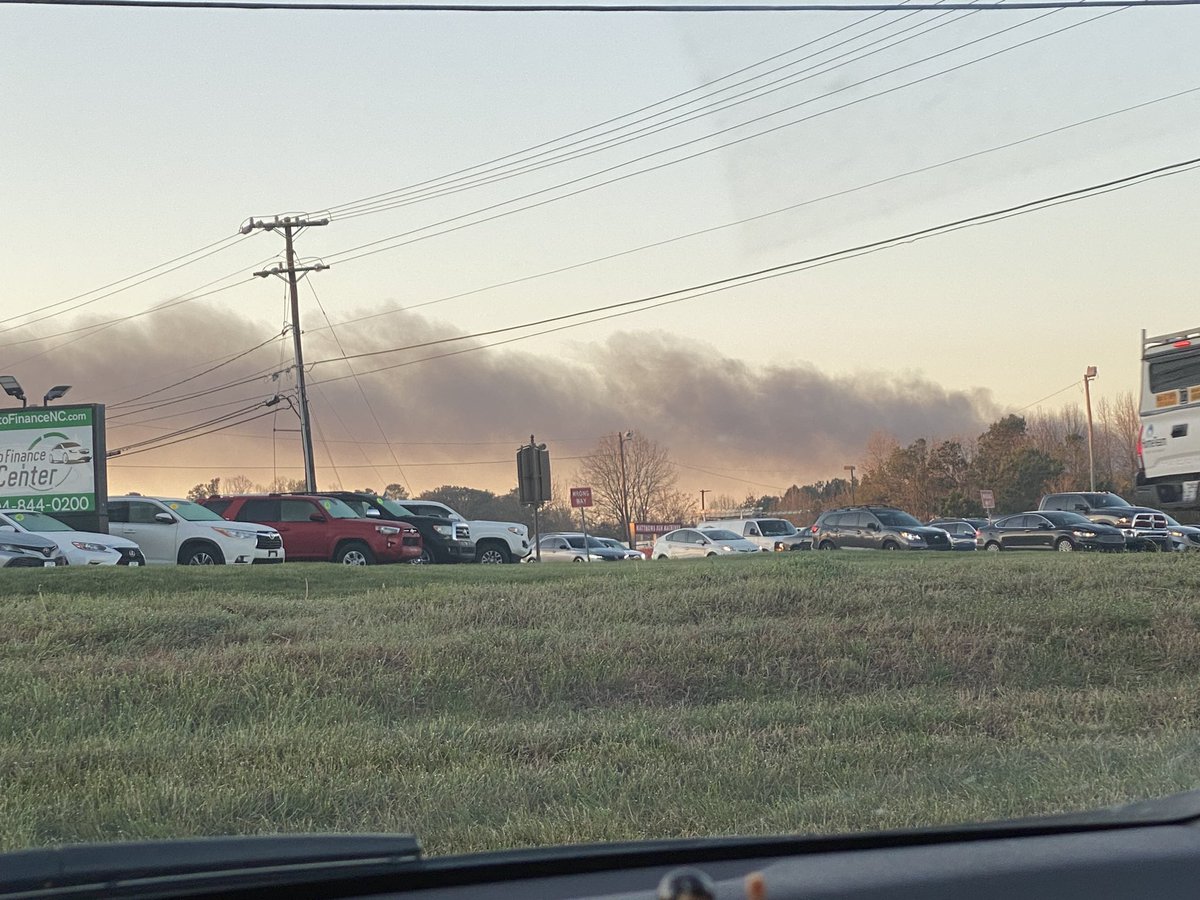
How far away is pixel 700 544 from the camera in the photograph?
39.0 meters

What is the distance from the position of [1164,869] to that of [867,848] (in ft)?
1.91

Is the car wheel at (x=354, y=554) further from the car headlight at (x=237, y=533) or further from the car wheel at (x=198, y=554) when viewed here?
the car wheel at (x=198, y=554)

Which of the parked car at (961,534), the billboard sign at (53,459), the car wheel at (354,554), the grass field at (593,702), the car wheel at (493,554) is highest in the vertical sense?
the billboard sign at (53,459)

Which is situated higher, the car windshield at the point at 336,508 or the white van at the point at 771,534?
the car windshield at the point at 336,508

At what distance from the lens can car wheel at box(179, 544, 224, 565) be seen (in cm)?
2284

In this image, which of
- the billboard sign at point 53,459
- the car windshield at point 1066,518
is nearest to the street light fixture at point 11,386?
the billboard sign at point 53,459

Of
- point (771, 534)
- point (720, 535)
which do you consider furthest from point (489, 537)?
point (771, 534)

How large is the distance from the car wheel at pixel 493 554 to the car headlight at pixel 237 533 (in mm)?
7489

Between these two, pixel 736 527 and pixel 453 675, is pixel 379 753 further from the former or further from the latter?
pixel 736 527

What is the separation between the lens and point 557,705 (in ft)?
32.0

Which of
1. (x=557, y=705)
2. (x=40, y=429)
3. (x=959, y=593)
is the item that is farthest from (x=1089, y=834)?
(x=40, y=429)

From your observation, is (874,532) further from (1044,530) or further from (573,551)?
(573,551)

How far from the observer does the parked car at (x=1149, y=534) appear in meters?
29.6

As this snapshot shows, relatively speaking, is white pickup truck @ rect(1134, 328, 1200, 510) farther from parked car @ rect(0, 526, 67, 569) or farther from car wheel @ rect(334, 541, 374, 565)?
parked car @ rect(0, 526, 67, 569)
